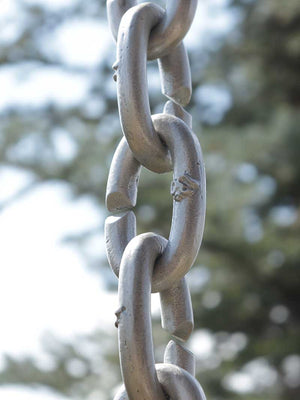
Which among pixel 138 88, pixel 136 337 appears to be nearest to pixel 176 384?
pixel 136 337

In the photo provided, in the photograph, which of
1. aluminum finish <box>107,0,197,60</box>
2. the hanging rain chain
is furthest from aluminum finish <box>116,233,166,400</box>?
aluminum finish <box>107,0,197,60</box>

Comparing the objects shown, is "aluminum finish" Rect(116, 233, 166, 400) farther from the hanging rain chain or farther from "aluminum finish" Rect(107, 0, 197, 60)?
"aluminum finish" Rect(107, 0, 197, 60)

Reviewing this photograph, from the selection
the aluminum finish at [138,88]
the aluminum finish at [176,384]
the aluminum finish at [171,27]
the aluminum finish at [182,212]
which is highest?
the aluminum finish at [171,27]

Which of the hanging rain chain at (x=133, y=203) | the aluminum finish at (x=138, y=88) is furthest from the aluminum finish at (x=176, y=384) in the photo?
the aluminum finish at (x=138, y=88)

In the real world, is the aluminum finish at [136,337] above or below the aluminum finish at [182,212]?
below

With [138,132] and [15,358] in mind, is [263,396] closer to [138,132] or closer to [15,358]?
[15,358]

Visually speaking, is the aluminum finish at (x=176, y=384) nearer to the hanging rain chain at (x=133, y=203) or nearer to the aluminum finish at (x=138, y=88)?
the hanging rain chain at (x=133, y=203)

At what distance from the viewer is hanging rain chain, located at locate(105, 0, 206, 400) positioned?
35cm

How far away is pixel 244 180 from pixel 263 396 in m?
0.99

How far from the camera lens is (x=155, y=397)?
1.16ft

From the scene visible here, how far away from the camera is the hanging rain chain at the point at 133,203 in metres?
0.35

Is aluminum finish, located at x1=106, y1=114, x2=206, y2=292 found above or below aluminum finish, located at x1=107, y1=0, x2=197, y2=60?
below

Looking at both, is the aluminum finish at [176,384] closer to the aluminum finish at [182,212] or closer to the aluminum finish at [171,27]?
the aluminum finish at [182,212]

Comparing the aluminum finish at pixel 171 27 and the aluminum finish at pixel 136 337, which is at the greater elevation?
the aluminum finish at pixel 171 27
